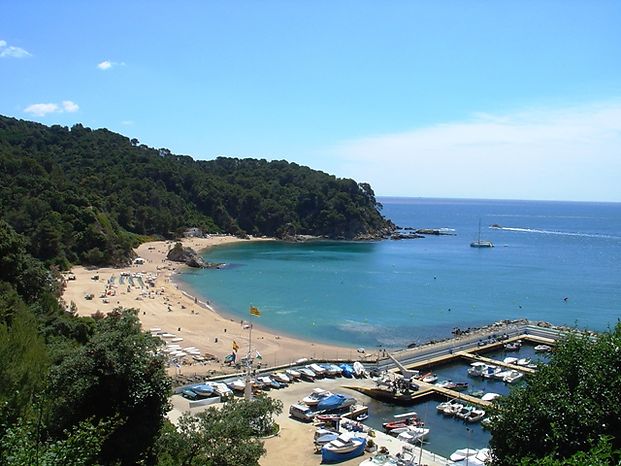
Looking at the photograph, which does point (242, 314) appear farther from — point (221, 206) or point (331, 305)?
point (221, 206)

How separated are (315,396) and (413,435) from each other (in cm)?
544

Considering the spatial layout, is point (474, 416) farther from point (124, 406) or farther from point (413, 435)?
point (124, 406)

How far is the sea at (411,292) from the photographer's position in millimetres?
40625

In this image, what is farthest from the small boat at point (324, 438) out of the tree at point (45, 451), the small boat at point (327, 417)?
the tree at point (45, 451)

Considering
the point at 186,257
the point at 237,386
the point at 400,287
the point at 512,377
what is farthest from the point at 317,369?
the point at 186,257

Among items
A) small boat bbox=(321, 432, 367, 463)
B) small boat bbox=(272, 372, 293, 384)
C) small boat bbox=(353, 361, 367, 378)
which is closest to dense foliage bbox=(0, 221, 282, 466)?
small boat bbox=(321, 432, 367, 463)

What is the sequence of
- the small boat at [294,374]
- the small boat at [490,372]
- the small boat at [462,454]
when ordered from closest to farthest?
1. the small boat at [462,454]
2. the small boat at [294,374]
3. the small boat at [490,372]

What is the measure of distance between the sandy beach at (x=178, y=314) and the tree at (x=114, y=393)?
57.1 ft

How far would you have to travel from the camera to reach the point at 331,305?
52.9m

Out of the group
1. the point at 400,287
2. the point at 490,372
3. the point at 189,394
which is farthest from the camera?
the point at 400,287

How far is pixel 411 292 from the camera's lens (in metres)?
60.3

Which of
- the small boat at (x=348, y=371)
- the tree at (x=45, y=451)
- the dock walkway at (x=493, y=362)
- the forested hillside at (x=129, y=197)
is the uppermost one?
the forested hillside at (x=129, y=197)

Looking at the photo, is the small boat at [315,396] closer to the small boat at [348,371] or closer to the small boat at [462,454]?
the small boat at [348,371]

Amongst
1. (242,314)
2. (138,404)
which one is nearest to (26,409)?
(138,404)
